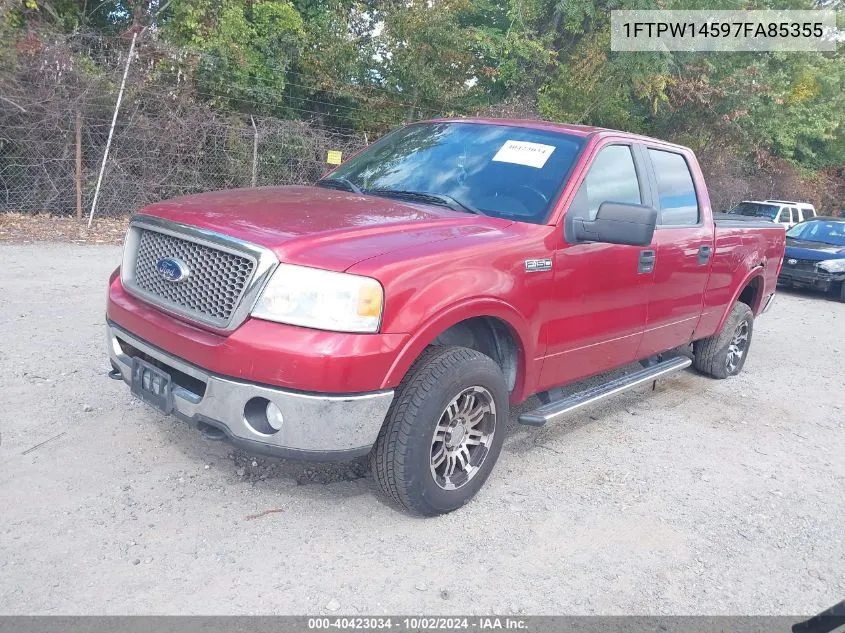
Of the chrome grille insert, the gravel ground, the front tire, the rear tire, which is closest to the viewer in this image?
the gravel ground

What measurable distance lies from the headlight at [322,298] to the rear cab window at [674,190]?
2598mm

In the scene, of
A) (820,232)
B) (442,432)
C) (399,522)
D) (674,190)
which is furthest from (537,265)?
(820,232)

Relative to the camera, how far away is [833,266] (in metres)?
12.3

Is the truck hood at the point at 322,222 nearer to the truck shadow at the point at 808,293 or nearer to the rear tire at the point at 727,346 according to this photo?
the rear tire at the point at 727,346

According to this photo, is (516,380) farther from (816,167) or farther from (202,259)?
(816,167)

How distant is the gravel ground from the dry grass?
5.65 meters

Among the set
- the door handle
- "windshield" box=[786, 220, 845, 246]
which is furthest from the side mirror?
"windshield" box=[786, 220, 845, 246]

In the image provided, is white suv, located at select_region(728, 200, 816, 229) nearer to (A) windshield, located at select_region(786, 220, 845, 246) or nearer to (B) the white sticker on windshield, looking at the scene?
(A) windshield, located at select_region(786, 220, 845, 246)

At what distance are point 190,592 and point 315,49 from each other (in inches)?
634

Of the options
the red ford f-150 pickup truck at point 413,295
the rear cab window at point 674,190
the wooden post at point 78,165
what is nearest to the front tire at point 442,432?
the red ford f-150 pickup truck at point 413,295

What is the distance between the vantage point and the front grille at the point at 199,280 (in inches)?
119

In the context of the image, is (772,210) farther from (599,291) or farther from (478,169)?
(478,169)

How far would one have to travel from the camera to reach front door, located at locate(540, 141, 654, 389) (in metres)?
3.88

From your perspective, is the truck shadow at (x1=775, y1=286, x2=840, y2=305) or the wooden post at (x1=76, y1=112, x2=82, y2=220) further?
the truck shadow at (x1=775, y1=286, x2=840, y2=305)
